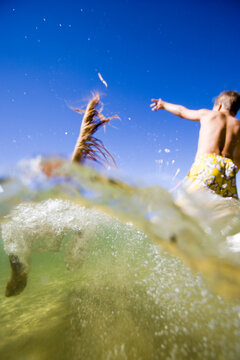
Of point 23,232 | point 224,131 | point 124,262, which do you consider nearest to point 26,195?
point 23,232

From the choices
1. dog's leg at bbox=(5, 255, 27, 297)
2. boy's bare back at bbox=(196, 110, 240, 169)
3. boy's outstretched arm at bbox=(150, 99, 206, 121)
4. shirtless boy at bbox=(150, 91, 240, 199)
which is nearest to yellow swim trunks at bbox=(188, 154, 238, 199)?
shirtless boy at bbox=(150, 91, 240, 199)

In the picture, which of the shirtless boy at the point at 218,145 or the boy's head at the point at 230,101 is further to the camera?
the boy's head at the point at 230,101

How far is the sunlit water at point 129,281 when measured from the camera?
73.2 inches

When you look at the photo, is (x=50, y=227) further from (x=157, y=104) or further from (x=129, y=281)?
(x=157, y=104)

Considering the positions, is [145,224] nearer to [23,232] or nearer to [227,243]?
[227,243]

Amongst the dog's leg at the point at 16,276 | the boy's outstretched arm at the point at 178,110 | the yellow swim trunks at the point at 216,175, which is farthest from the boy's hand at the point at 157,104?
the dog's leg at the point at 16,276

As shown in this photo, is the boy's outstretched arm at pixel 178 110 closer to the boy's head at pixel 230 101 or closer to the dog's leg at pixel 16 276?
the boy's head at pixel 230 101

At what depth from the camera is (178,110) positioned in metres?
2.70

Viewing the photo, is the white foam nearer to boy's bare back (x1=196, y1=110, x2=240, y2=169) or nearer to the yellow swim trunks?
the yellow swim trunks

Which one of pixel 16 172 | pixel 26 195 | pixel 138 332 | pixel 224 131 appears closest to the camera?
pixel 138 332

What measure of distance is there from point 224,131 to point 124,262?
9.69ft

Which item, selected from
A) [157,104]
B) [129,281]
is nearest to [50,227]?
[129,281]

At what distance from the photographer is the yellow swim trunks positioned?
2.26 meters

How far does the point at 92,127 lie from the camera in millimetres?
3109
